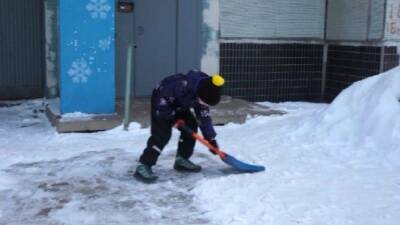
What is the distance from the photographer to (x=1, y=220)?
4500 mm

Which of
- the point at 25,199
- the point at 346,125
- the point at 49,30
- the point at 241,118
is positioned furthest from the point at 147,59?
the point at 25,199

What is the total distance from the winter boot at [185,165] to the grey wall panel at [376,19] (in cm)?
560

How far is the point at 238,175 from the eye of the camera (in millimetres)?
→ 5605

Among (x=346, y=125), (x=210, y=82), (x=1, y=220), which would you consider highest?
(x=210, y=82)

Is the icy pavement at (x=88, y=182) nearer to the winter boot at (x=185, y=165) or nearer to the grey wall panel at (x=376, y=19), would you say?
the winter boot at (x=185, y=165)

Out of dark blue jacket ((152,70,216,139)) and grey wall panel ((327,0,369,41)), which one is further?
grey wall panel ((327,0,369,41))

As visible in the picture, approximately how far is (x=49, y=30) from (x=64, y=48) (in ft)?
7.15

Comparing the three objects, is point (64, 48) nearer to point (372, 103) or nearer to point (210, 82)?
point (210, 82)

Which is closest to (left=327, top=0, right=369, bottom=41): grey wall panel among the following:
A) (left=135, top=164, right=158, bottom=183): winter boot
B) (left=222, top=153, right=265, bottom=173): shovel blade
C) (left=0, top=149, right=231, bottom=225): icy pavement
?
(left=0, top=149, right=231, bottom=225): icy pavement

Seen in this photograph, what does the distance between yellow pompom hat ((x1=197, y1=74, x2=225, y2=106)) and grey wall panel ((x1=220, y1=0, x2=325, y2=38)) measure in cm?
529

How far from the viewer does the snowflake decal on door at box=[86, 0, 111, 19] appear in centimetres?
779

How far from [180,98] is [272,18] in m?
5.88

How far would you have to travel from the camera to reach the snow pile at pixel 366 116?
20.1 ft

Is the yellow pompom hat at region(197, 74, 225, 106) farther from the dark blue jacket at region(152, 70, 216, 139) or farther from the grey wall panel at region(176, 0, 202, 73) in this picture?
the grey wall panel at region(176, 0, 202, 73)
